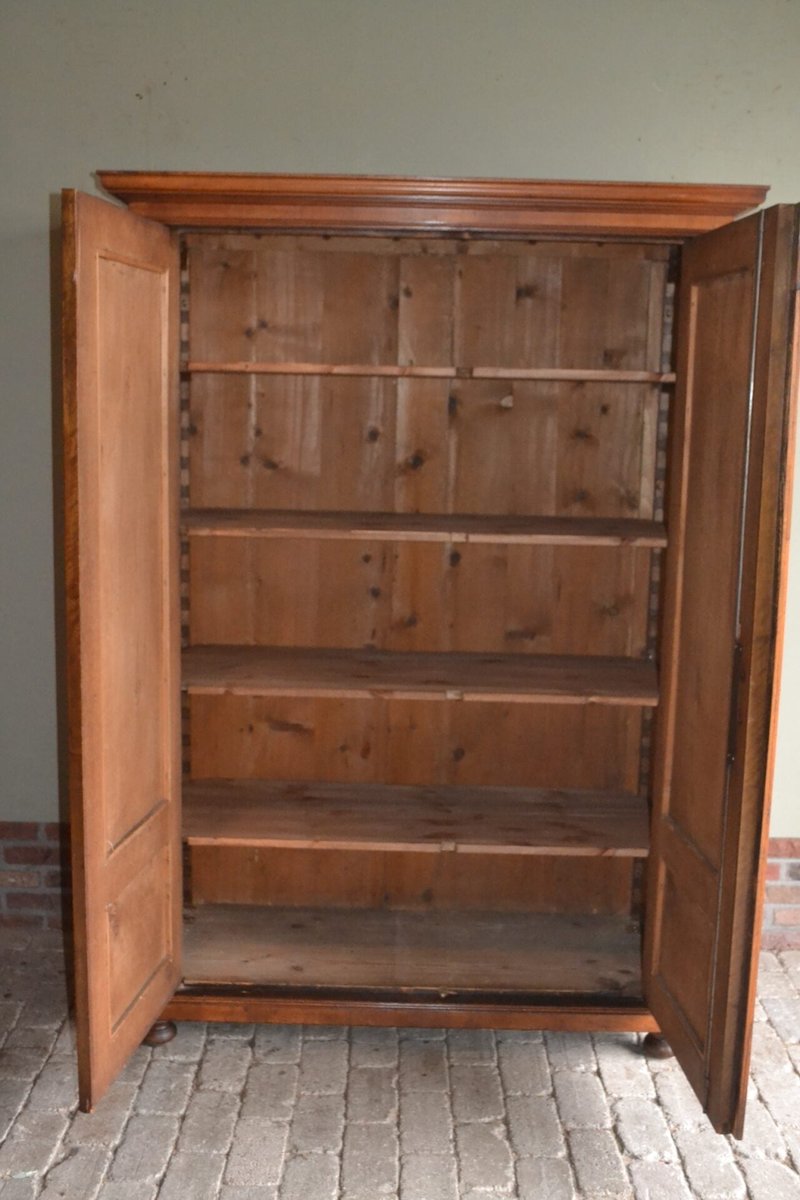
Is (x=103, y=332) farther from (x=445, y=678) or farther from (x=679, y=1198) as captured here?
(x=679, y=1198)

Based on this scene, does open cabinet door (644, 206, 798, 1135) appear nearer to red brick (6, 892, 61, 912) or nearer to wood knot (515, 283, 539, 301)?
wood knot (515, 283, 539, 301)

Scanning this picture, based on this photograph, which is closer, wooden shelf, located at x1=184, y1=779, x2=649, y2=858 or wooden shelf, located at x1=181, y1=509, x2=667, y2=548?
wooden shelf, located at x1=181, y1=509, x2=667, y2=548

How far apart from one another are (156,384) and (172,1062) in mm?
1673

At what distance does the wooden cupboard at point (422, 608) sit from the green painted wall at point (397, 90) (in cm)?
25

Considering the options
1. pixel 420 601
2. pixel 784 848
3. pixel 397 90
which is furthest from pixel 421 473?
pixel 784 848

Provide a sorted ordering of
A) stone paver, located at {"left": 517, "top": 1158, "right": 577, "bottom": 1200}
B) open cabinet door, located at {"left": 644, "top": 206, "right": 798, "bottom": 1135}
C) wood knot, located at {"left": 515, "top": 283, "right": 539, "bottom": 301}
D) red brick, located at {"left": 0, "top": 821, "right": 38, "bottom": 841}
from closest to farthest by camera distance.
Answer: open cabinet door, located at {"left": 644, "top": 206, "right": 798, "bottom": 1135}, stone paver, located at {"left": 517, "top": 1158, "right": 577, "bottom": 1200}, wood knot, located at {"left": 515, "top": 283, "right": 539, "bottom": 301}, red brick, located at {"left": 0, "top": 821, "right": 38, "bottom": 841}

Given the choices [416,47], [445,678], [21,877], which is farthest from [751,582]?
[21,877]

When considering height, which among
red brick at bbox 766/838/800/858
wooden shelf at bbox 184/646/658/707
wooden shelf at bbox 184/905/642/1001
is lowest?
wooden shelf at bbox 184/905/642/1001

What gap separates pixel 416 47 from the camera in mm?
3072

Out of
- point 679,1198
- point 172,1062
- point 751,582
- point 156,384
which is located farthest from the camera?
point 172,1062

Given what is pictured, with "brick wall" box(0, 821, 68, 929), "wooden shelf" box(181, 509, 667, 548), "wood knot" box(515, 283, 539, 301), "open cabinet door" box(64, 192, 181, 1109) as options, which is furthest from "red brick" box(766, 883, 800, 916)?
"brick wall" box(0, 821, 68, 929)

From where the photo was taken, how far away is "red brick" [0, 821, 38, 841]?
3.46m

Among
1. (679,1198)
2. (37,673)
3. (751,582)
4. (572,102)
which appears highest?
(572,102)

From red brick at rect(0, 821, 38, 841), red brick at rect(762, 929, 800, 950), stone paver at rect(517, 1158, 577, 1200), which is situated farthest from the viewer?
red brick at rect(762, 929, 800, 950)
